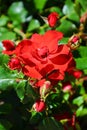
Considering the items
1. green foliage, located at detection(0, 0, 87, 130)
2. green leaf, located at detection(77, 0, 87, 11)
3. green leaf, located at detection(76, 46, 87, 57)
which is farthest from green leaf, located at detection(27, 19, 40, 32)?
green leaf, located at detection(76, 46, 87, 57)

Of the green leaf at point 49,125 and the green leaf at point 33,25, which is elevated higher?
the green leaf at point 33,25

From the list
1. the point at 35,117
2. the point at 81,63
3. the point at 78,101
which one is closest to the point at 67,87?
the point at 78,101

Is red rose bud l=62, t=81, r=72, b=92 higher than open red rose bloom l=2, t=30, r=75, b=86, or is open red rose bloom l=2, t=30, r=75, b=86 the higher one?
open red rose bloom l=2, t=30, r=75, b=86

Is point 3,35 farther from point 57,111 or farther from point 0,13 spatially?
point 57,111

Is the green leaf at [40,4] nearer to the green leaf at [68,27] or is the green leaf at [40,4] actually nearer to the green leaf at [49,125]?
the green leaf at [68,27]

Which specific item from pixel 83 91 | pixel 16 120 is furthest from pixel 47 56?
pixel 83 91

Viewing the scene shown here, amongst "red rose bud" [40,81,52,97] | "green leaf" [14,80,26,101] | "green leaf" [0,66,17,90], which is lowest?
"red rose bud" [40,81,52,97]

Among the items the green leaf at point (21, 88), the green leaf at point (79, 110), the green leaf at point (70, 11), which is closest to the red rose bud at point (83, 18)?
the green leaf at point (70, 11)

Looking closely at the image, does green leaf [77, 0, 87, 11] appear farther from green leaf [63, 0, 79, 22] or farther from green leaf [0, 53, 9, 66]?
green leaf [0, 53, 9, 66]
